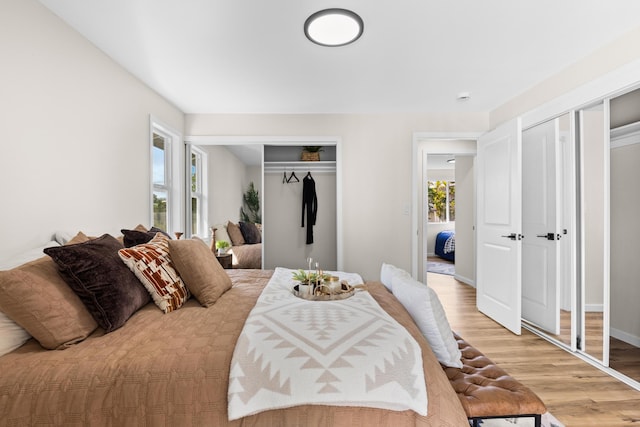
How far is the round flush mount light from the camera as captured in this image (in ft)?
6.65

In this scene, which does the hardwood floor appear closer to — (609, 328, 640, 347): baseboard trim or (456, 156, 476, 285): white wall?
(609, 328, 640, 347): baseboard trim

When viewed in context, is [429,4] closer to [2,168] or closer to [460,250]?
[2,168]

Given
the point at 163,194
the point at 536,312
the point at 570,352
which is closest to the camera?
the point at 570,352

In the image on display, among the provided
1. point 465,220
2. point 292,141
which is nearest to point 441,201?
point 465,220

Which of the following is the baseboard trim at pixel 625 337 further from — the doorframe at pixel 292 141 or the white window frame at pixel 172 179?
the white window frame at pixel 172 179

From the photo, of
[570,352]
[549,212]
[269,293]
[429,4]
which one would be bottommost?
[570,352]

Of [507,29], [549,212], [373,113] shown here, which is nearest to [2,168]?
[507,29]

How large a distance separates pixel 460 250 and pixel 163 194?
16.0 ft

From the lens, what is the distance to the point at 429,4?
1.94m

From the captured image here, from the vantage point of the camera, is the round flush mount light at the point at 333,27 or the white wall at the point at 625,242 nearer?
the round flush mount light at the point at 333,27

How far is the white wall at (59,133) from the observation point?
5.81 feet

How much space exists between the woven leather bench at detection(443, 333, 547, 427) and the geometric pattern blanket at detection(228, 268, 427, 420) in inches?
12.8

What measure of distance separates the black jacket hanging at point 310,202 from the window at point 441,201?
17.9 feet

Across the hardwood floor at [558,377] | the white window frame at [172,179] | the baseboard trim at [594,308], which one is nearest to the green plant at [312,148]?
the white window frame at [172,179]
